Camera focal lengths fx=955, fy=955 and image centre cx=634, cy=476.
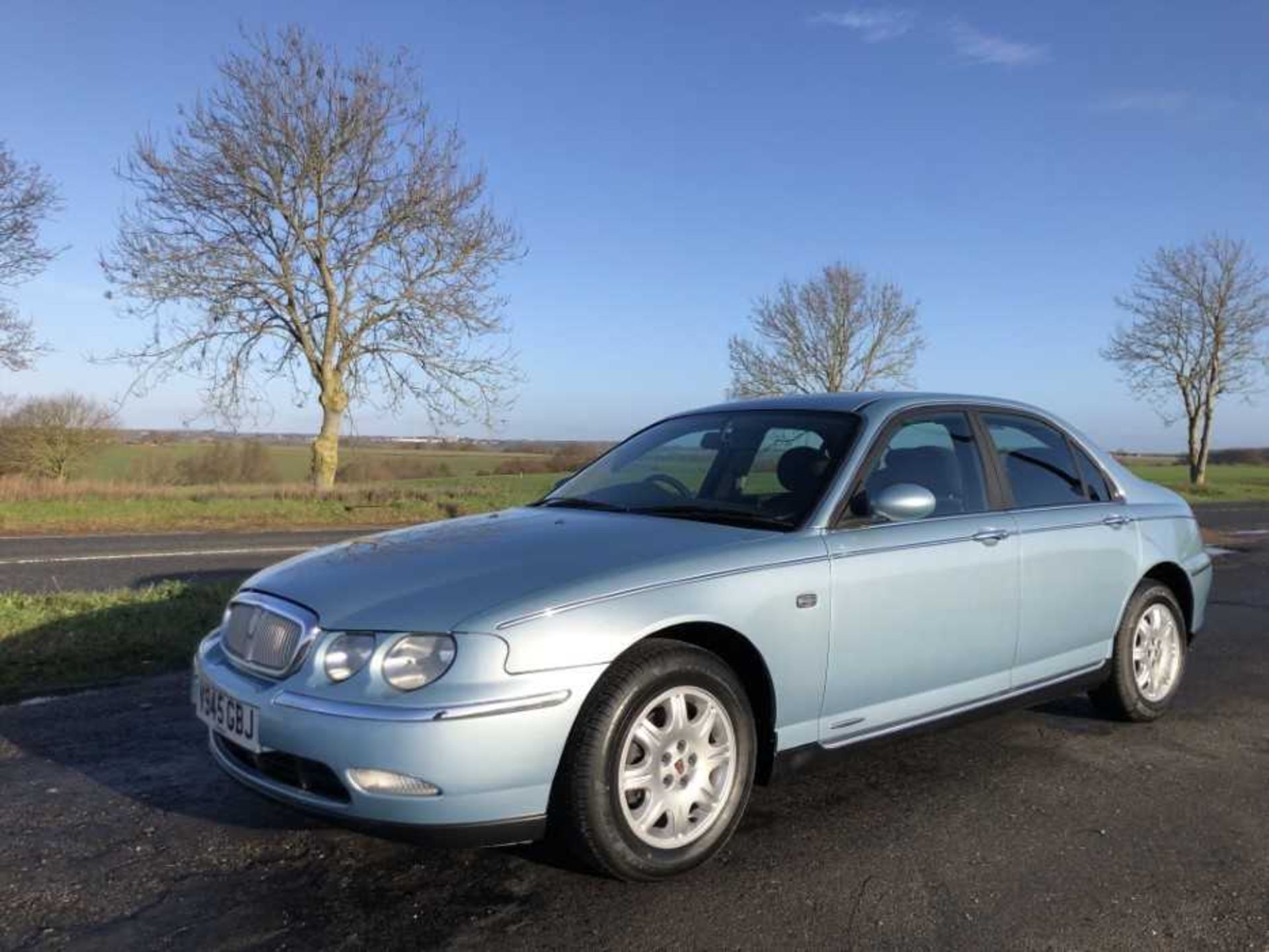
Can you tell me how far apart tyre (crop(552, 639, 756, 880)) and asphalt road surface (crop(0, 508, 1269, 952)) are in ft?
0.47

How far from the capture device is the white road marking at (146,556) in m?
11.6

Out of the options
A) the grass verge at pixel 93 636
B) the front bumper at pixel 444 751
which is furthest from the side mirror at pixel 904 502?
the grass verge at pixel 93 636

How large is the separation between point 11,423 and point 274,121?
16243 mm

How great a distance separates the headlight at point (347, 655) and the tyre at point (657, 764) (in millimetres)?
661

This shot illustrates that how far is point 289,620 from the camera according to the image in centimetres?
304

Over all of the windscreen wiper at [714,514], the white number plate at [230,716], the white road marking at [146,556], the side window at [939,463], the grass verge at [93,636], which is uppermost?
the side window at [939,463]

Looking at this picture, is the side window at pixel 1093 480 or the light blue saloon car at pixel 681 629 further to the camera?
the side window at pixel 1093 480

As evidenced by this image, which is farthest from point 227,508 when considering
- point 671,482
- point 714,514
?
point 714,514

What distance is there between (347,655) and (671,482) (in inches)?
71.3

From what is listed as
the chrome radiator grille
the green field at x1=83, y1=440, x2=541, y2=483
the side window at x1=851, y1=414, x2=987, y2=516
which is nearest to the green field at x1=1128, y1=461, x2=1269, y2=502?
the side window at x1=851, y1=414, x2=987, y2=516

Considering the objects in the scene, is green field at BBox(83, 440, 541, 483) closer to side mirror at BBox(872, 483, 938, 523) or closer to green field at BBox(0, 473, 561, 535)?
green field at BBox(0, 473, 561, 535)

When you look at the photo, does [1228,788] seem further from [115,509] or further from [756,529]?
[115,509]

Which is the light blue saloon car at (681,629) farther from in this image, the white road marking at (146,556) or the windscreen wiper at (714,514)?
the white road marking at (146,556)

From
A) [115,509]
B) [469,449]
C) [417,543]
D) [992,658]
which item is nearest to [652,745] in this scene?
[417,543]
